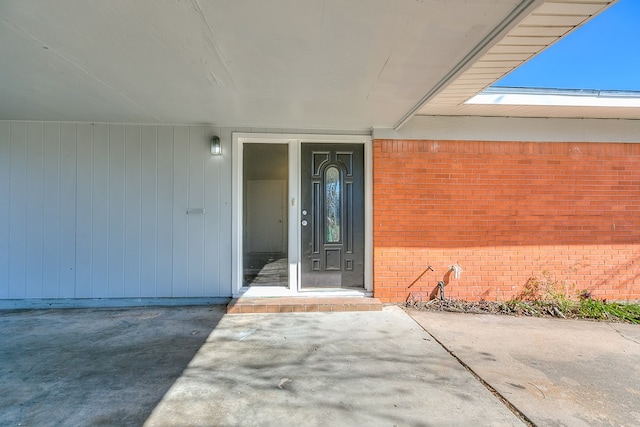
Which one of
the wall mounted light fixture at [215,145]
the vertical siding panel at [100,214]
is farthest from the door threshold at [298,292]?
the wall mounted light fixture at [215,145]

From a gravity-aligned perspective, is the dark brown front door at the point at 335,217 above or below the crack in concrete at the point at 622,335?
above

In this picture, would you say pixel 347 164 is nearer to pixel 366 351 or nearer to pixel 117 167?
pixel 366 351

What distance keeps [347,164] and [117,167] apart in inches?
115

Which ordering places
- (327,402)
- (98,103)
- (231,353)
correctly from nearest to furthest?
(327,402), (231,353), (98,103)

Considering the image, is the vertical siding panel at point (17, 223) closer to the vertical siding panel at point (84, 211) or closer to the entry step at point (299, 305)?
the vertical siding panel at point (84, 211)

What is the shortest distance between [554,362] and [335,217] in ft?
8.69

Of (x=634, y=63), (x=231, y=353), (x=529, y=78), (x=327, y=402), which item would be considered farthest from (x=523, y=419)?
(x=634, y=63)

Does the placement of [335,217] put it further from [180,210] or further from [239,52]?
[239,52]

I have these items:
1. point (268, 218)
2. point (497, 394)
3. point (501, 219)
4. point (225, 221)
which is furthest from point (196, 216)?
point (501, 219)

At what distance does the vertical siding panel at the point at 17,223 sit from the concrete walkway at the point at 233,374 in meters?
0.51

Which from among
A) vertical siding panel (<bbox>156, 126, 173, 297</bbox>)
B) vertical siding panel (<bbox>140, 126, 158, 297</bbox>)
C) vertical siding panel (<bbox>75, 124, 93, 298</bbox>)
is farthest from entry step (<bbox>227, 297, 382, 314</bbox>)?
vertical siding panel (<bbox>75, 124, 93, 298</bbox>)

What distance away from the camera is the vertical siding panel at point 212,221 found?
4066 millimetres

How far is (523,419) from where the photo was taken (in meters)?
1.89

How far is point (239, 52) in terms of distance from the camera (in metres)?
2.30
